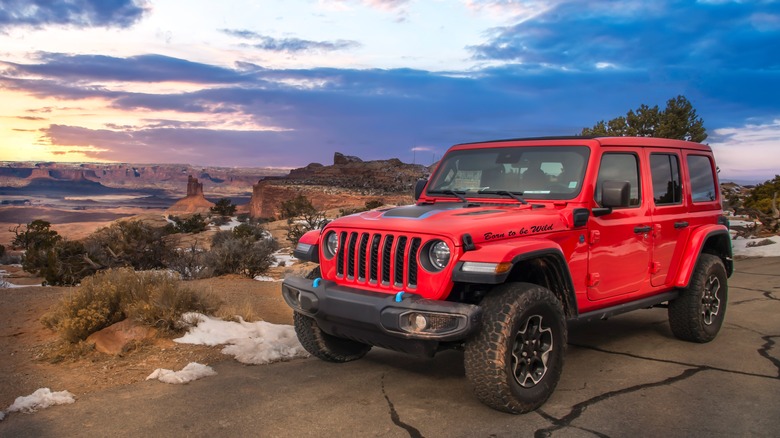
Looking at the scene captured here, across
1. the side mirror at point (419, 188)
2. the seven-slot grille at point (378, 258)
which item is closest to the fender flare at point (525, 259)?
the seven-slot grille at point (378, 258)

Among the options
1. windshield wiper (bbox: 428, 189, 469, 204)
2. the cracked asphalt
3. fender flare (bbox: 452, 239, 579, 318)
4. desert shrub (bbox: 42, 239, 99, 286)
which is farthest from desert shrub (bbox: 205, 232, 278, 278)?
fender flare (bbox: 452, 239, 579, 318)

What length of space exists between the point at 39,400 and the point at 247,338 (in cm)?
231

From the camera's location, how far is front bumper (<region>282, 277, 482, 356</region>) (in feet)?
14.6

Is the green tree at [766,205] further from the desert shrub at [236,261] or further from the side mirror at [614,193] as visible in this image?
the side mirror at [614,193]

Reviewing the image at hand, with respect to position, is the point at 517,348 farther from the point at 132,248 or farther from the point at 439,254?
the point at 132,248

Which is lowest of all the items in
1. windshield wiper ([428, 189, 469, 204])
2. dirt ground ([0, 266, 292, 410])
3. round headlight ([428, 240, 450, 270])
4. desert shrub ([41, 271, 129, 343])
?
dirt ground ([0, 266, 292, 410])

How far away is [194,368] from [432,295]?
261 cm

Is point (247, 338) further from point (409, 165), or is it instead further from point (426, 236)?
point (409, 165)

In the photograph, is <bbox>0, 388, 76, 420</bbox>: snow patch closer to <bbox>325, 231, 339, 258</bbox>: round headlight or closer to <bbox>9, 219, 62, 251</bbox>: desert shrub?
<bbox>325, 231, 339, 258</bbox>: round headlight

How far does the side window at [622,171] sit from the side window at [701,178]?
3.98 ft

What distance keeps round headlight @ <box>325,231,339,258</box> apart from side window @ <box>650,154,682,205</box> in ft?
11.2

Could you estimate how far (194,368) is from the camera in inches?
233

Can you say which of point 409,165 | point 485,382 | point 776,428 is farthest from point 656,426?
point 409,165

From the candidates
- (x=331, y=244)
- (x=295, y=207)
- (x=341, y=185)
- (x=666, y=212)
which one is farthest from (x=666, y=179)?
(x=341, y=185)
